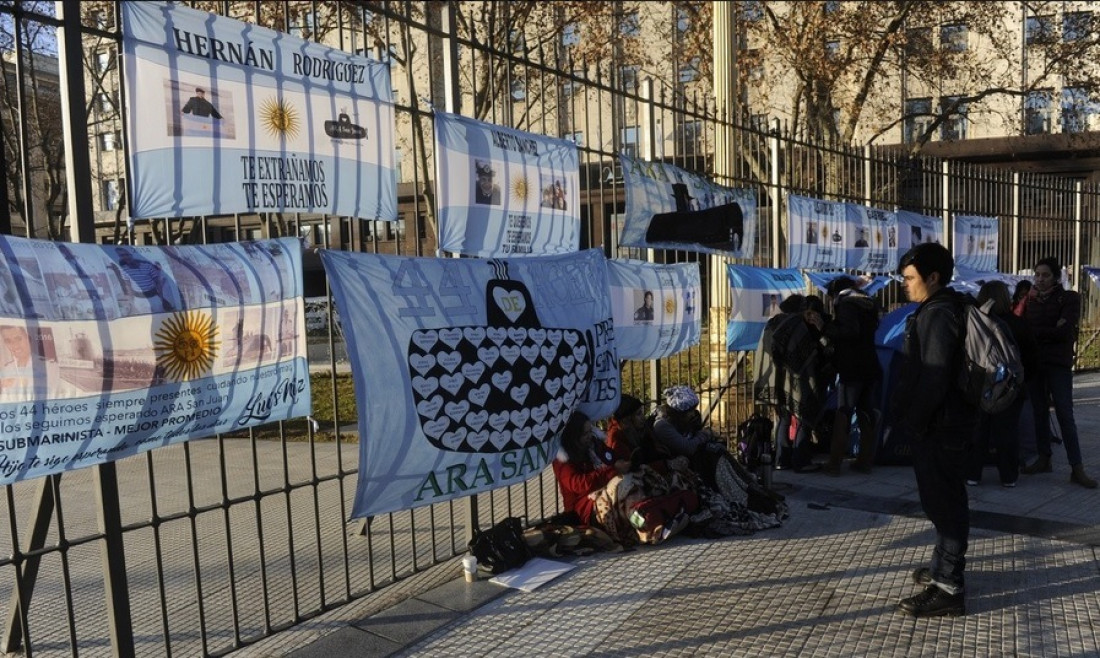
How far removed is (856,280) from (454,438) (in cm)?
519

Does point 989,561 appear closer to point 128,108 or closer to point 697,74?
point 128,108

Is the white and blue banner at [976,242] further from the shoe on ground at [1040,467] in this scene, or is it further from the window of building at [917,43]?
the window of building at [917,43]

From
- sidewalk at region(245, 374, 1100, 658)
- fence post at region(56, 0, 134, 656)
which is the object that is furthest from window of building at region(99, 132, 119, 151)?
sidewalk at region(245, 374, 1100, 658)

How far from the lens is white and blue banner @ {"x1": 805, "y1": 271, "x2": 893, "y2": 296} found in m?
8.50

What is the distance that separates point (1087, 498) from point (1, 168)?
713 centimetres

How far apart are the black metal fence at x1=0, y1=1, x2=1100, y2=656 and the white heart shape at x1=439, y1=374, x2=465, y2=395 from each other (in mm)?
526

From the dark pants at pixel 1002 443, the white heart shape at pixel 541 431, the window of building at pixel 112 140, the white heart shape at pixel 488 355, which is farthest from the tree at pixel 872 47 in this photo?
the white heart shape at pixel 488 355

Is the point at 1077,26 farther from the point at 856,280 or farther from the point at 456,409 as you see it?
the point at 456,409

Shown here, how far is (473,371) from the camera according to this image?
4.42 meters

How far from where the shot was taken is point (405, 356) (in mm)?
4133

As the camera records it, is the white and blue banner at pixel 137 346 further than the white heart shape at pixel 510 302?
No

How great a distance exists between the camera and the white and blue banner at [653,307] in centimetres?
602

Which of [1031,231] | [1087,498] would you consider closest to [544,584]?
[1087,498]

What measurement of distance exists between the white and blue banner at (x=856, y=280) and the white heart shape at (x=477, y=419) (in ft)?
16.1
